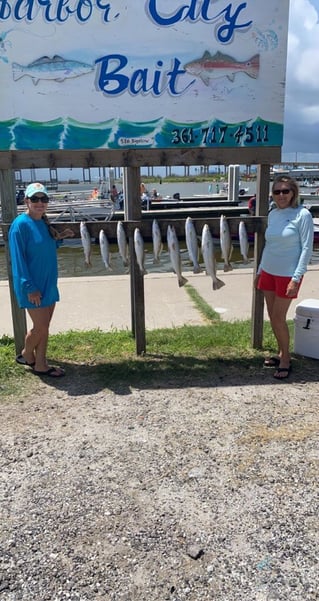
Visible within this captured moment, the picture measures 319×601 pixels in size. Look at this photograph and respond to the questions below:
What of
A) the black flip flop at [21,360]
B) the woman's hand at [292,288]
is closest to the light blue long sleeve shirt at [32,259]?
the black flip flop at [21,360]

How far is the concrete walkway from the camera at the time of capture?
648 cm

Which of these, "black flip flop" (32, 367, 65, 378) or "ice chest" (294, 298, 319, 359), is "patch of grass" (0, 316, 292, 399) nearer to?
"black flip flop" (32, 367, 65, 378)

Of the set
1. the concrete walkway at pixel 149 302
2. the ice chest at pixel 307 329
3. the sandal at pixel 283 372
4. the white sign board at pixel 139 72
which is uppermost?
the white sign board at pixel 139 72

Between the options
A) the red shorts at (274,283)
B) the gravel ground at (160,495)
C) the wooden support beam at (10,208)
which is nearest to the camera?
the gravel ground at (160,495)

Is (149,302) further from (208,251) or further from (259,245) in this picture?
(208,251)

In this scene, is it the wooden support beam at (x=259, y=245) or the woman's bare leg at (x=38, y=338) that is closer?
the woman's bare leg at (x=38, y=338)

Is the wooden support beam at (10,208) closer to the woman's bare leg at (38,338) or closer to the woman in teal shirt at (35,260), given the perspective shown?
the woman's bare leg at (38,338)

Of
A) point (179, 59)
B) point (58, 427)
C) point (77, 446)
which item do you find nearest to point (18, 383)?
point (58, 427)

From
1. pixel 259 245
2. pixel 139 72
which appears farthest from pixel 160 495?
pixel 139 72

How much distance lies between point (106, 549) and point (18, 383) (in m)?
2.30

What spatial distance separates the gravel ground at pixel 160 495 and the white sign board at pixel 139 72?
96.4 inches

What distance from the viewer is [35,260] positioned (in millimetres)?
4254

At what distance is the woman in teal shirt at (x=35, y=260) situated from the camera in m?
4.16

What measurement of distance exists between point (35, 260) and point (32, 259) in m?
0.03
